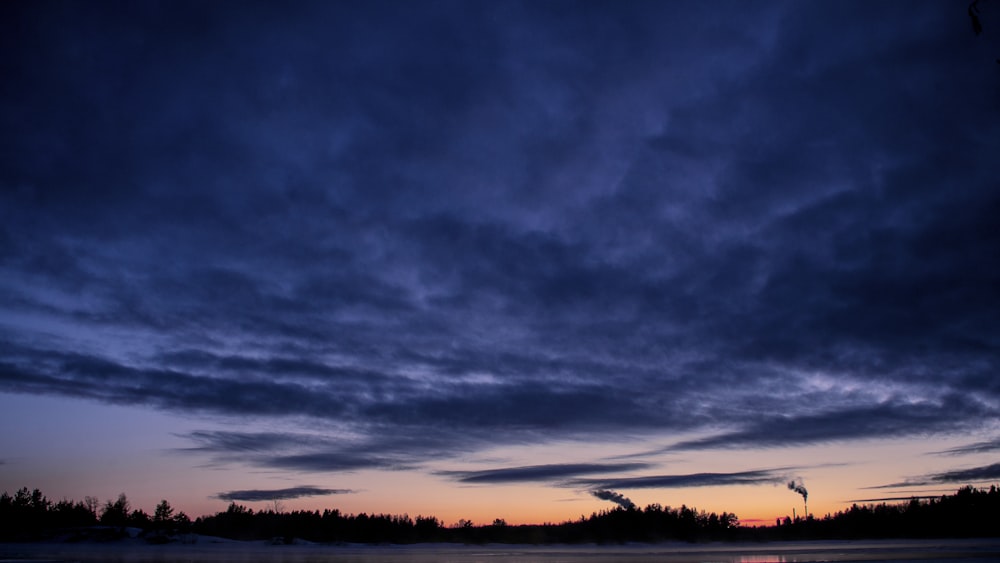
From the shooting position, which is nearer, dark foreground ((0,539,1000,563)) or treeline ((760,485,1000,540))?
dark foreground ((0,539,1000,563))

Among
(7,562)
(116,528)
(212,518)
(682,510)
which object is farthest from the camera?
(212,518)

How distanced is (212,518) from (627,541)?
11337cm

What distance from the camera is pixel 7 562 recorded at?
34188 mm

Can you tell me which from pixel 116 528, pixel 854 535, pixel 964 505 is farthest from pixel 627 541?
pixel 116 528

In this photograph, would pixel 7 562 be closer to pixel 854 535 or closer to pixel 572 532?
pixel 572 532

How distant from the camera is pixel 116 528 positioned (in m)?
106

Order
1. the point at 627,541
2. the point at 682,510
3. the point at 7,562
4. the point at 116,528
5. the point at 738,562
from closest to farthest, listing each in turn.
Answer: the point at 7,562
the point at 738,562
the point at 116,528
the point at 627,541
the point at 682,510

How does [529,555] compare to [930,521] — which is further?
[930,521]

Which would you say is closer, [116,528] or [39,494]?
[116,528]

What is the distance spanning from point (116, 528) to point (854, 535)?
15854 cm

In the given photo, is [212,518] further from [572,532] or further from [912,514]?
[912,514]

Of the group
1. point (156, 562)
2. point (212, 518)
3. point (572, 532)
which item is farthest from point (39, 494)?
point (156, 562)

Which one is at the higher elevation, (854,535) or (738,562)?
(738,562)

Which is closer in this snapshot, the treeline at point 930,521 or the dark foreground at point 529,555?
the dark foreground at point 529,555
